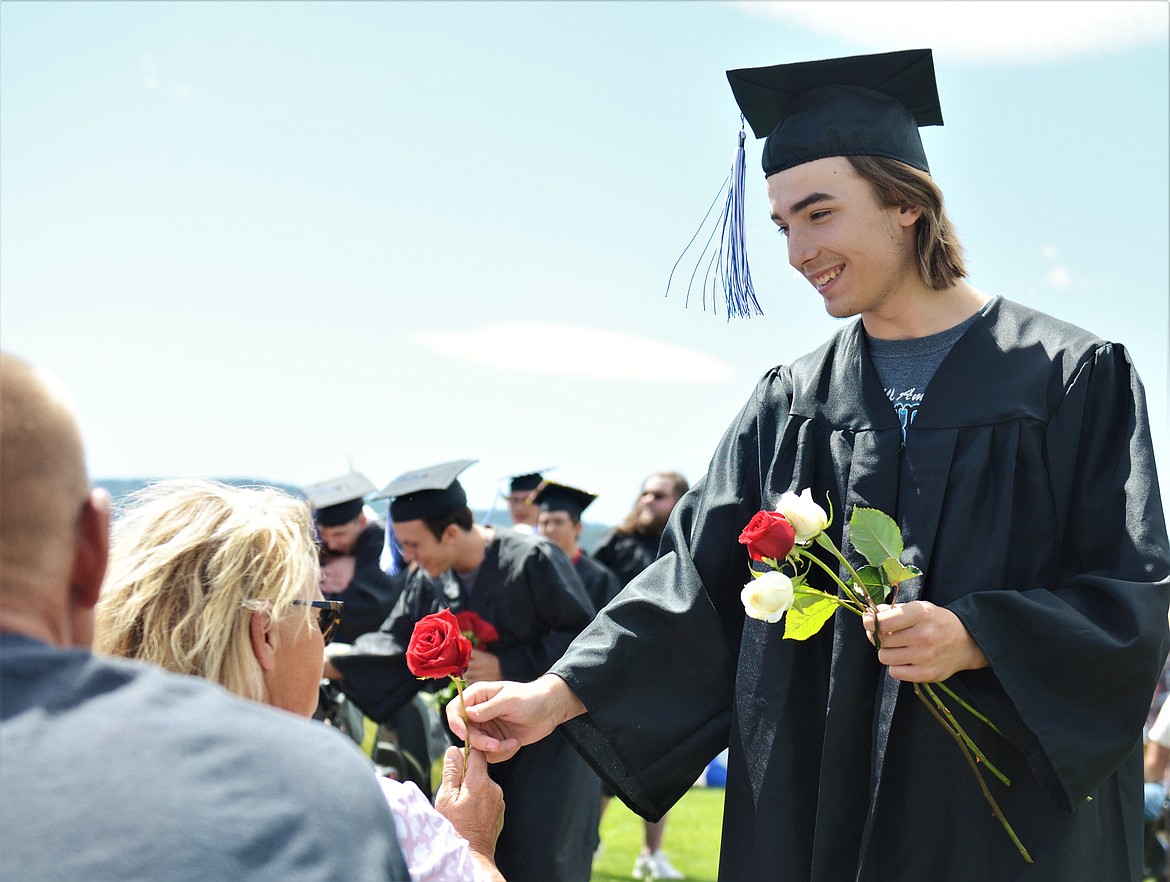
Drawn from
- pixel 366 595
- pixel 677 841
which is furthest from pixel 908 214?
pixel 677 841

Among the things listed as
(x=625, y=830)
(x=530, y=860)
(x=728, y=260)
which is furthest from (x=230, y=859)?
(x=625, y=830)

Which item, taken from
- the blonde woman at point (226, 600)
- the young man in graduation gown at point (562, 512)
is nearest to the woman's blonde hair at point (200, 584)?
the blonde woman at point (226, 600)

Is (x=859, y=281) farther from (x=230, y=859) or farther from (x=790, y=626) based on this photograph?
(x=230, y=859)

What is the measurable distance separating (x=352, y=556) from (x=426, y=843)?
599 centimetres

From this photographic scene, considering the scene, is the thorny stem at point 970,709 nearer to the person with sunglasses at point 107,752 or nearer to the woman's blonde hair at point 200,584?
the woman's blonde hair at point 200,584

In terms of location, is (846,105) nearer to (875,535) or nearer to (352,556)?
(875,535)

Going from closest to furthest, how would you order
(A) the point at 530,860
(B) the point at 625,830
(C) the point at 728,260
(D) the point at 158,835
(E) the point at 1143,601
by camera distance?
(D) the point at 158,835 < (E) the point at 1143,601 < (C) the point at 728,260 < (A) the point at 530,860 < (B) the point at 625,830

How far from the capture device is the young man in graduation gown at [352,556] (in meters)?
7.23

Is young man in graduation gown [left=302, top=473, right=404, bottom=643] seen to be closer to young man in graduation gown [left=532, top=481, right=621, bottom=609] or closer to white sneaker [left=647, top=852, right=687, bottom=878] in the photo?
young man in graduation gown [left=532, top=481, right=621, bottom=609]

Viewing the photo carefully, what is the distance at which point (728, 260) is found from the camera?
3215 millimetres

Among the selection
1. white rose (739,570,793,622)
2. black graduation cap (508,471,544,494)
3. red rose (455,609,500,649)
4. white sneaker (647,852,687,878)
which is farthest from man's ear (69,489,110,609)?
black graduation cap (508,471,544,494)

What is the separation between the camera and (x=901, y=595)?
2371mm

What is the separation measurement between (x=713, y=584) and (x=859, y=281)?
694 millimetres

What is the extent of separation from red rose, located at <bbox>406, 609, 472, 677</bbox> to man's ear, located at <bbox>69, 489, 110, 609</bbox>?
1189mm
